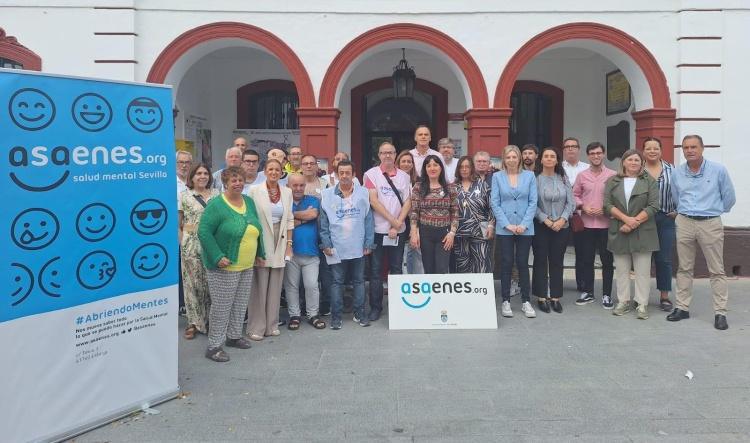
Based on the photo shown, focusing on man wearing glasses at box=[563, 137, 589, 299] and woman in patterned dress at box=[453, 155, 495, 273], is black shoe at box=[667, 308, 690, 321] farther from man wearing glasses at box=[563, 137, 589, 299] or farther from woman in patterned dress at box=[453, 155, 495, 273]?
woman in patterned dress at box=[453, 155, 495, 273]

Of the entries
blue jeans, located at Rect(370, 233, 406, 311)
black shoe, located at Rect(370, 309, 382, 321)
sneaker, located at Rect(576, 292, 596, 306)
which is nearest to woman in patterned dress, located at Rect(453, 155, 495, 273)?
blue jeans, located at Rect(370, 233, 406, 311)

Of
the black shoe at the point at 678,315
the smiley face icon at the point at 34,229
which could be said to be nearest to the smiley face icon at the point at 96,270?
the smiley face icon at the point at 34,229

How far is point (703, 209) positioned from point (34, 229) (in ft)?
19.4

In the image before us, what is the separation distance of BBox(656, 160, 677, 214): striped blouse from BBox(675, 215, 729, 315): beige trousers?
0.39 meters

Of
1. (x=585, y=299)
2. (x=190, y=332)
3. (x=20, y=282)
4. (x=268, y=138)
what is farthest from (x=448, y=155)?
(x=268, y=138)

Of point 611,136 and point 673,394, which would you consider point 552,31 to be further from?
point 673,394

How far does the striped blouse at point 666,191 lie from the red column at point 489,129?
2.76m

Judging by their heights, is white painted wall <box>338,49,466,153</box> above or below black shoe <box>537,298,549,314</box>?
above

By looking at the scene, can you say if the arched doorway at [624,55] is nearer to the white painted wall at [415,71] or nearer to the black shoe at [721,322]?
the white painted wall at [415,71]

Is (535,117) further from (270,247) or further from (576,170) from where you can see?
(270,247)

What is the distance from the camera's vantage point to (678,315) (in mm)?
6125

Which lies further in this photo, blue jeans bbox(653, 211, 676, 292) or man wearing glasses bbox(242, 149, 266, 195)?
blue jeans bbox(653, 211, 676, 292)

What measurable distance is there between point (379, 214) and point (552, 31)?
15.5 ft

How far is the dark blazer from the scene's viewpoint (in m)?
6.08
